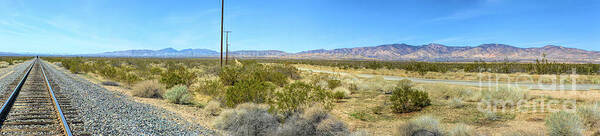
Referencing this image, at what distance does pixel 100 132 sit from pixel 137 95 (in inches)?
300

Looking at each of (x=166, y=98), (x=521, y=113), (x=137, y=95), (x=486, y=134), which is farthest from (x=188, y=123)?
(x=521, y=113)

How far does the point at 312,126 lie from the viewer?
7266 millimetres

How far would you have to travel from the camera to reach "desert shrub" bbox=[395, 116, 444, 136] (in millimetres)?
6798

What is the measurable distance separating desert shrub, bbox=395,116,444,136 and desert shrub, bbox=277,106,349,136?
1400mm

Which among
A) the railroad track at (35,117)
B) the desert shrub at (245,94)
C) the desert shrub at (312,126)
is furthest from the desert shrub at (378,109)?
the railroad track at (35,117)

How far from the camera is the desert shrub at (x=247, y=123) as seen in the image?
22.7ft

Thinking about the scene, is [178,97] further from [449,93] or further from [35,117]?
[449,93]

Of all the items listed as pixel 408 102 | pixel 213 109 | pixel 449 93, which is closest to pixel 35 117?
pixel 213 109

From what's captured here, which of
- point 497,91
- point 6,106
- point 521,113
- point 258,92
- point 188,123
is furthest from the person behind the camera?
point 497,91

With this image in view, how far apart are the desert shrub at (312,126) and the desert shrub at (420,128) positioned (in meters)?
1.40

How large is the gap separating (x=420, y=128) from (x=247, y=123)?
4.34 m

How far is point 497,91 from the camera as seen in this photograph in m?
12.0

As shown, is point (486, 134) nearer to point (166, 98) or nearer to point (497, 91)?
point (497, 91)

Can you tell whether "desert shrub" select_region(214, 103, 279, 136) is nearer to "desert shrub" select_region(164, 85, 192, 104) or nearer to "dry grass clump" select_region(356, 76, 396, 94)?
"desert shrub" select_region(164, 85, 192, 104)
